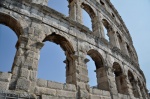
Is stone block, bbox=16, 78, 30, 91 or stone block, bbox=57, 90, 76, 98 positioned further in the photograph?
stone block, bbox=57, 90, 76, 98

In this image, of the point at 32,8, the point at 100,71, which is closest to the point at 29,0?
the point at 32,8

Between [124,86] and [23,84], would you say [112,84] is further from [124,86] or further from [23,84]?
[23,84]

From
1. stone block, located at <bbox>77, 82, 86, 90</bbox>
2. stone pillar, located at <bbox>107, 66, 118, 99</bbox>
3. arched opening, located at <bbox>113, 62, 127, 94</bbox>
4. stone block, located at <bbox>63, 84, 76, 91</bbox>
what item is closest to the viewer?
stone block, located at <bbox>63, 84, 76, 91</bbox>

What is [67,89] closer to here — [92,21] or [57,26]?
[57,26]

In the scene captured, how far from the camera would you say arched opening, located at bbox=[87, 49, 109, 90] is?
751cm

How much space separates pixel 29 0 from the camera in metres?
6.61

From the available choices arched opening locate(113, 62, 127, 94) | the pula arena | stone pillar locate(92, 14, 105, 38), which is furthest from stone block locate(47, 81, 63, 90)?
stone pillar locate(92, 14, 105, 38)

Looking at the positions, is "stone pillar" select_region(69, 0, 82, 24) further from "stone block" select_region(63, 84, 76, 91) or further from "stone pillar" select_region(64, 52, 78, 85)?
"stone block" select_region(63, 84, 76, 91)

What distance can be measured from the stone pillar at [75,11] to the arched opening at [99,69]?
77.4 inches

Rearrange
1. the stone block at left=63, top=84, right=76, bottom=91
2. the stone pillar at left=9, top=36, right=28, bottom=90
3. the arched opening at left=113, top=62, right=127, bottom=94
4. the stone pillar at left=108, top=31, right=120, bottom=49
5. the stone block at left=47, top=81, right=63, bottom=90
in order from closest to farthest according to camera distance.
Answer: the stone pillar at left=9, top=36, right=28, bottom=90, the stone block at left=47, top=81, right=63, bottom=90, the stone block at left=63, top=84, right=76, bottom=91, the arched opening at left=113, top=62, right=127, bottom=94, the stone pillar at left=108, top=31, right=120, bottom=49

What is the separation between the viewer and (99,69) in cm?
799

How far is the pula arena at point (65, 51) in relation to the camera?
4918mm

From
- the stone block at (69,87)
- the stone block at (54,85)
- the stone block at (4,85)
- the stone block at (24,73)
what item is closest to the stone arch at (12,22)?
the stone block at (24,73)

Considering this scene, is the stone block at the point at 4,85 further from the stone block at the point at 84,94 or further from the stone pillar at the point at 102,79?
the stone pillar at the point at 102,79
